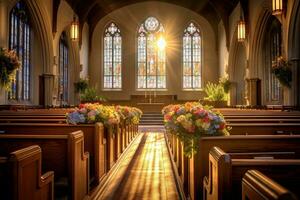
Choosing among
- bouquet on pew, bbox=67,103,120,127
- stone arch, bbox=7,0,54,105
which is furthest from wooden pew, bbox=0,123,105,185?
stone arch, bbox=7,0,54,105

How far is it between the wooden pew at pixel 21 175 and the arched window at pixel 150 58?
675 inches

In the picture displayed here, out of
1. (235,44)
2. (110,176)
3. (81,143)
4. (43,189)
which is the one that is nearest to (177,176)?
(110,176)

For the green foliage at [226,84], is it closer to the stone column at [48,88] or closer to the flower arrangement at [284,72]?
the flower arrangement at [284,72]

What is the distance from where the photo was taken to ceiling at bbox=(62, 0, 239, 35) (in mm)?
16234

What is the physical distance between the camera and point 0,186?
1.65 meters

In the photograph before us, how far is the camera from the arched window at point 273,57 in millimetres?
12531

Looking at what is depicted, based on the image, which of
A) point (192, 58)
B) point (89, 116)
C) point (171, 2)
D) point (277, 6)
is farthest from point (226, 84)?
point (89, 116)

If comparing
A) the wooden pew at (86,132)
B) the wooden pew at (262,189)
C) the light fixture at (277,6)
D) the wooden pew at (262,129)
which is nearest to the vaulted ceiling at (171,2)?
the light fixture at (277,6)

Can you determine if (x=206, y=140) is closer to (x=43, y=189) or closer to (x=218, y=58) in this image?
(x=43, y=189)

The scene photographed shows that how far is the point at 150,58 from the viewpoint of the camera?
19.2 metres

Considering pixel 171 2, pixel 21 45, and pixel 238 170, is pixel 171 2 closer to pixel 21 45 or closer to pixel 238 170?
pixel 21 45

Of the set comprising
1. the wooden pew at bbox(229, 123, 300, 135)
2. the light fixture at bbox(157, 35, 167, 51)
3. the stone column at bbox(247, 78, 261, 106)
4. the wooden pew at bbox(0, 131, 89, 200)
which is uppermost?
the light fixture at bbox(157, 35, 167, 51)

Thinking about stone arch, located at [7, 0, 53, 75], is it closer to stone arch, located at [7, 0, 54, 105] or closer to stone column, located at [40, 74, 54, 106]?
stone arch, located at [7, 0, 54, 105]

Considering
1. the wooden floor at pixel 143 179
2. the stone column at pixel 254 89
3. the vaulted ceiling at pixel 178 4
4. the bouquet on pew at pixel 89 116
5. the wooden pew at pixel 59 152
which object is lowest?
the wooden floor at pixel 143 179
